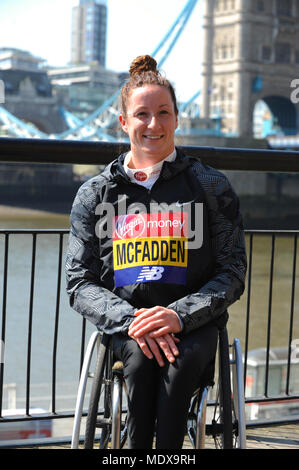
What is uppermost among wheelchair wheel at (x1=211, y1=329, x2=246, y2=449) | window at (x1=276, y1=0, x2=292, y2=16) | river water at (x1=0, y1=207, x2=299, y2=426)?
window at (x1=276, y1=0, x2=292, y2=16)

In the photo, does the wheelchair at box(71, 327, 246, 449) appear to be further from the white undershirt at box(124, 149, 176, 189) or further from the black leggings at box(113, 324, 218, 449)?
the white undershirt at box(124, 149, 176, 189)

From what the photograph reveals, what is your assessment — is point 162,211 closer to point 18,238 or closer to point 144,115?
point 144,115

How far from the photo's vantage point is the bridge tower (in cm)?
3516

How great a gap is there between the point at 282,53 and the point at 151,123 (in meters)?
37.7

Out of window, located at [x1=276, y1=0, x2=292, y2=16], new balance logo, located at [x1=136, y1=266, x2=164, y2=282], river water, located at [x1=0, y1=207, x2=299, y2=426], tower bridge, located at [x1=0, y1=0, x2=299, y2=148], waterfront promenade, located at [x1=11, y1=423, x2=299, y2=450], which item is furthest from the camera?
window, located at [x1=276, y1=0, x2=292, y2=16]

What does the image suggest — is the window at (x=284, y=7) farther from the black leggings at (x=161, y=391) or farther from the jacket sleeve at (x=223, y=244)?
the black leggings at (x=161, y=391)

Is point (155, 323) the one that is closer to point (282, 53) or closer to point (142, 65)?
point (142, 65)

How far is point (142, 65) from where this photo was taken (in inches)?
45.6

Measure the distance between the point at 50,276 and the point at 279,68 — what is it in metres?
26.9

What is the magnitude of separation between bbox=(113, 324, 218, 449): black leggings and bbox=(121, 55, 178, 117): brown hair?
40 cm

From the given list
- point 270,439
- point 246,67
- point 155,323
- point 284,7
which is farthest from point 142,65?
point 284,7

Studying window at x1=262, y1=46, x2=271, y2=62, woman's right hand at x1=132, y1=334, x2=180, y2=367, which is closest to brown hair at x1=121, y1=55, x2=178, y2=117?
woman's right hand at x1=132, y1=334, x2=180, y2=367

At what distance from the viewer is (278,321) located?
43.2ft

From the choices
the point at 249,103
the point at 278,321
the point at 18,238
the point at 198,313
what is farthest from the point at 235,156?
the point at 249,103
